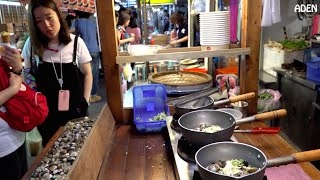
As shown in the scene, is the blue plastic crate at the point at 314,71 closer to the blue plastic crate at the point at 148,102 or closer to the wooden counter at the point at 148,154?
the wooden counter at the point at 148,154

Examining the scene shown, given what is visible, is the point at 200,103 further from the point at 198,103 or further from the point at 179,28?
the point at 179,28

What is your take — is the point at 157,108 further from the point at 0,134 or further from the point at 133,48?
the point at 0,134

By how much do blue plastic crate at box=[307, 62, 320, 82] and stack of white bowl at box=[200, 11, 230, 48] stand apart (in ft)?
4.90

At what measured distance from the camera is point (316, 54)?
118 inches

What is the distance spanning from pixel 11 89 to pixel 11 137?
268 mm

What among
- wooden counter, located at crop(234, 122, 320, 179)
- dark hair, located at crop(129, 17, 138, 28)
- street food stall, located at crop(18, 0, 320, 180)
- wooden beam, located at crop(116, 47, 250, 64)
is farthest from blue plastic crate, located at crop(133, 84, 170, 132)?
dark hair, located at crop(129, 17, 138, 28)

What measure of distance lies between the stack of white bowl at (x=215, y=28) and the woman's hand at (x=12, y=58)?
3.49 ft

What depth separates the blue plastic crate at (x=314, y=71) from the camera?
262cm

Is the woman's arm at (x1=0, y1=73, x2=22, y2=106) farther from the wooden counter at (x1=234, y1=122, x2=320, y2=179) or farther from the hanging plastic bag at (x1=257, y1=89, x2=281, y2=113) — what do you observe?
the hanging plastic bag at (x1=257, y1=89, x2=281, y2=113)

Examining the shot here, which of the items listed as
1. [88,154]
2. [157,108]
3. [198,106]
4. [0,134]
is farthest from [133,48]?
[0,134]

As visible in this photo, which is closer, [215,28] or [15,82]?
[15,82]

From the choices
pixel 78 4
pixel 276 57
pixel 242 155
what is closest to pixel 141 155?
pixel 242 155

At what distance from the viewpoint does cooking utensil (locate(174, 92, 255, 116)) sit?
1.41 metres

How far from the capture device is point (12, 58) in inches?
59.2
